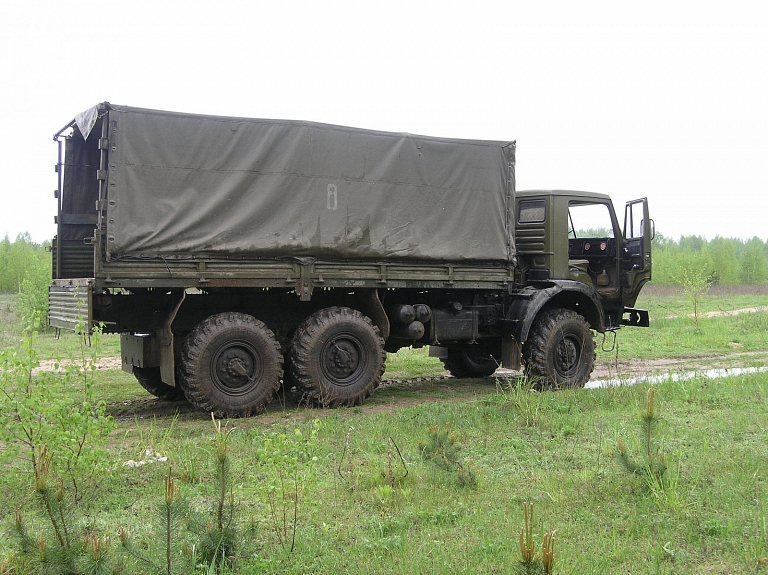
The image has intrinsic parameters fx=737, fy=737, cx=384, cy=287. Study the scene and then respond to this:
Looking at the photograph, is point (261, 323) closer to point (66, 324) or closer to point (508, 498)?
point (66, 324)

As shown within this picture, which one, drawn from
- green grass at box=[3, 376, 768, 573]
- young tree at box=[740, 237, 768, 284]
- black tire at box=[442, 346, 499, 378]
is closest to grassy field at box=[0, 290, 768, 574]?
green grass at box=[3, 376, 768, 573]

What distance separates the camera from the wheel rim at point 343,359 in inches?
379

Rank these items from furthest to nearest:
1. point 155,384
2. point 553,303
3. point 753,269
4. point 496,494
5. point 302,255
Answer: point 753,269, point 553,303, point 155,384, point 302,255, point 496,494

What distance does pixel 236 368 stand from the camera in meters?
8.90

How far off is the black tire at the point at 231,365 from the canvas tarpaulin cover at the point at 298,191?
2.98 ft

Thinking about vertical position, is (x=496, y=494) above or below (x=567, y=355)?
below

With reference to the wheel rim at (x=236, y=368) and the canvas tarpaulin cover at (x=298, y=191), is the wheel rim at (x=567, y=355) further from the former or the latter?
the wheel rim at (x=236, y=368)

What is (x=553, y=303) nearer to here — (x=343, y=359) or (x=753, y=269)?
(x=343, y=359)

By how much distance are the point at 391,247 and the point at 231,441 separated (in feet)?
12.3

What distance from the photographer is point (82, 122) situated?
8586 millimetres

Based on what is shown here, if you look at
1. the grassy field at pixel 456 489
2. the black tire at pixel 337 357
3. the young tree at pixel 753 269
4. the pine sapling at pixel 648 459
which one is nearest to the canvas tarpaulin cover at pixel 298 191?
the black tire at pixel 337 357

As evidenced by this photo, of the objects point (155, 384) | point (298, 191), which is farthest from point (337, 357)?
point (155, 384)

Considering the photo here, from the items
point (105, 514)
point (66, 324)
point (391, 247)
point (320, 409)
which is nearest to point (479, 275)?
point (391, 247)

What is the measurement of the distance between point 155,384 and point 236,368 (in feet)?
6.16
